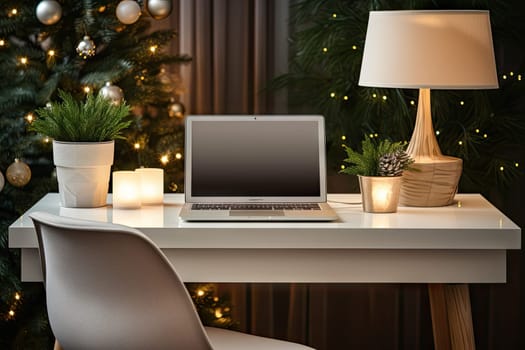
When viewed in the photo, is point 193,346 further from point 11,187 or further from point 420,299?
point 420,299

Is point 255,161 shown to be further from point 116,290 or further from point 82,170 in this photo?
point 116,290

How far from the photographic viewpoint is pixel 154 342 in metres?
1.65

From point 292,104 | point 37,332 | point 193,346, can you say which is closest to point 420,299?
point 292,104

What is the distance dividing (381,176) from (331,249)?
0.89 feet

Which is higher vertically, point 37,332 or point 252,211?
point 252,211

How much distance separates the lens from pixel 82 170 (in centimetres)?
224

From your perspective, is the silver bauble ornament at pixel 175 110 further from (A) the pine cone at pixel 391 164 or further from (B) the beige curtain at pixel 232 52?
(A) the pine cone at pixel 391 164

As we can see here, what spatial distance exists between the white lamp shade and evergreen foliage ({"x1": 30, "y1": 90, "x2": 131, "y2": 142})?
28.0 inches

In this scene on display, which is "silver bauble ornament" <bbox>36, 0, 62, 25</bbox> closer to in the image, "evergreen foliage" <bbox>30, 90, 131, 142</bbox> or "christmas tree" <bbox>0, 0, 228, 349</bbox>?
"christmas tree" <bbox>0, 0, 228, 349</bbox>

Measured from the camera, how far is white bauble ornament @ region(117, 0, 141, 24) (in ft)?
8.64

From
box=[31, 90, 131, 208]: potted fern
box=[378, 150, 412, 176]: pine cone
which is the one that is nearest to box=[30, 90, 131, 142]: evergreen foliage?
box=[31, 90, 131, 208]: potted fern

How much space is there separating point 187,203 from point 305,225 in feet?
1.21

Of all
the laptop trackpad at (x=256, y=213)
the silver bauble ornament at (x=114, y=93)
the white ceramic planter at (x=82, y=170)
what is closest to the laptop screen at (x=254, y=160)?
the laptop trackpad at (x=256, y=213)

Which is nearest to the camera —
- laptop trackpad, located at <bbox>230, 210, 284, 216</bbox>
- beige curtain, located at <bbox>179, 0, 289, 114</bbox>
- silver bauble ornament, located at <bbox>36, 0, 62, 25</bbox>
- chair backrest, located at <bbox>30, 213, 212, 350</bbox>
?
chair backrest, located at <bbox>30, 213, 212, 350</bbox>
